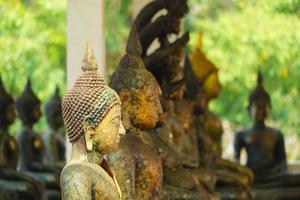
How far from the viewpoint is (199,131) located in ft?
39.2

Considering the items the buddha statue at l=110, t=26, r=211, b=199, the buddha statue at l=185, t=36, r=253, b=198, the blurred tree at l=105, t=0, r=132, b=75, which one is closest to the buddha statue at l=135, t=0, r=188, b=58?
the buddha statue at l=185, t=36, r=253, b=198

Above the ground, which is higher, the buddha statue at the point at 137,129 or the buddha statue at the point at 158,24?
the buddha statue at the point at 158,24

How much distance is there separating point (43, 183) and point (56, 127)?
9.42ft

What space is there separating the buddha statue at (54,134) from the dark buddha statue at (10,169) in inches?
80.4

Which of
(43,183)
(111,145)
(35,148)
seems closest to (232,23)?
(35,148)

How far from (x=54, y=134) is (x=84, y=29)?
15.8 ft

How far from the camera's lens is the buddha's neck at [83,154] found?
7.25 meters

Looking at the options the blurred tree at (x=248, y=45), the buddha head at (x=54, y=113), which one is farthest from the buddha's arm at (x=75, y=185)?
the blurred tree at (x=248, y=45)

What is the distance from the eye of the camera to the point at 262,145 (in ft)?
49.2

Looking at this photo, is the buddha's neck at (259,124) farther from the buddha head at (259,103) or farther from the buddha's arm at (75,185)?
the buddha's arm at (75,185)

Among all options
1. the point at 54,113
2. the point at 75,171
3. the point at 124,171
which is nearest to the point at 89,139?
the point at 75,171

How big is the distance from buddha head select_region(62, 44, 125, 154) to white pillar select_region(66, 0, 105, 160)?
3495 millimetres

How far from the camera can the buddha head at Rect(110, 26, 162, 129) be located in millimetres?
8602

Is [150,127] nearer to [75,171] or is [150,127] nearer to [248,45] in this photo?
[75,171]
